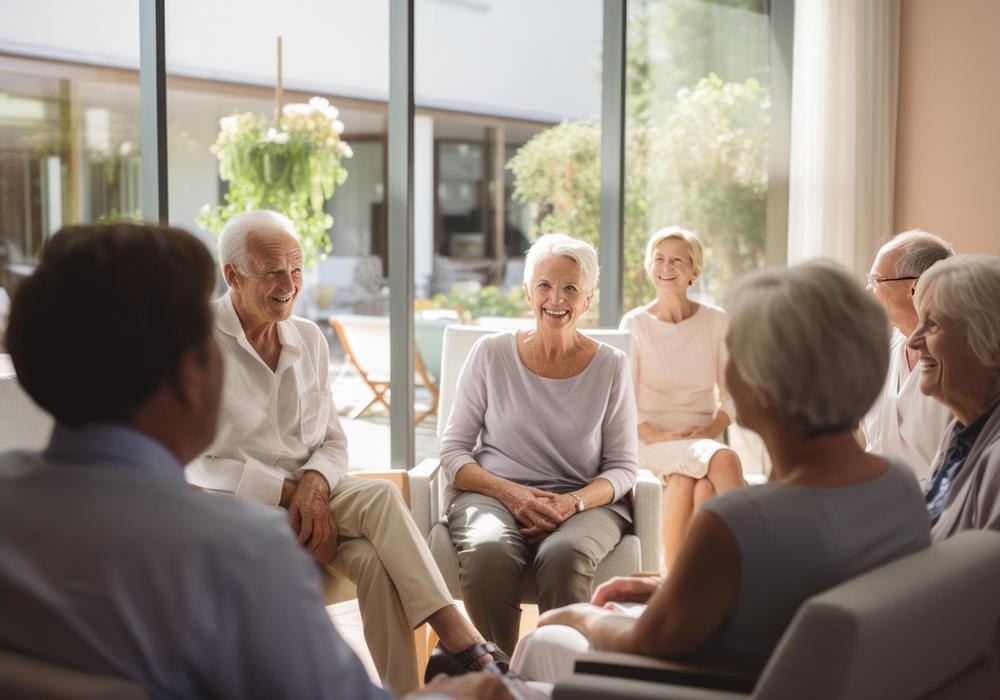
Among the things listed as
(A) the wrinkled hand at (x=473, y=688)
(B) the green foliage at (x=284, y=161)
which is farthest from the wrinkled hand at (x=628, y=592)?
(B) the green foliage at (x=284, y=161)

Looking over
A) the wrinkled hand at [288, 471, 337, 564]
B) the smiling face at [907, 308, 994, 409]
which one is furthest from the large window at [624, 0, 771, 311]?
the smiling face at [907, 308, 994, 409]

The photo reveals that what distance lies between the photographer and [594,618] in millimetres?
1887

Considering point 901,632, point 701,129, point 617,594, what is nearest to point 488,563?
point 617,594

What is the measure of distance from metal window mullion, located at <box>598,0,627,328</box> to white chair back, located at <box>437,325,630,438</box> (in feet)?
3.34

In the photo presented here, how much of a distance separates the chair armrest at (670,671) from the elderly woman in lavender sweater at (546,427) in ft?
4.51

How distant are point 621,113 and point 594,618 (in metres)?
3.37

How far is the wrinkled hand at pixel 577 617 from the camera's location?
1.91 meters

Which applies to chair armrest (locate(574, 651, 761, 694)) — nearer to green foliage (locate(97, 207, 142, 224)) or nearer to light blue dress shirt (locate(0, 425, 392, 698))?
light blue dress shirt (locate(0, 425, 392, 698))

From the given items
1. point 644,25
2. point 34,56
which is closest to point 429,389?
point 644,25

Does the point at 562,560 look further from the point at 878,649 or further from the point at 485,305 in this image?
the point at 485,305

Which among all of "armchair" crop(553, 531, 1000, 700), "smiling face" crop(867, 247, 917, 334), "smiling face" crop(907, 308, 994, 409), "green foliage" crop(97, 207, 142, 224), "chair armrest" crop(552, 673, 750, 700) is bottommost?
"chair armrest" crop(552, 673, 750, 700)

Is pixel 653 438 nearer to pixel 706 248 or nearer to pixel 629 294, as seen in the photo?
pixel 629 294

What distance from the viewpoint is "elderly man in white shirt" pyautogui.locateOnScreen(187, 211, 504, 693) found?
9.21ft

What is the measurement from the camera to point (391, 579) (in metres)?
2.85
